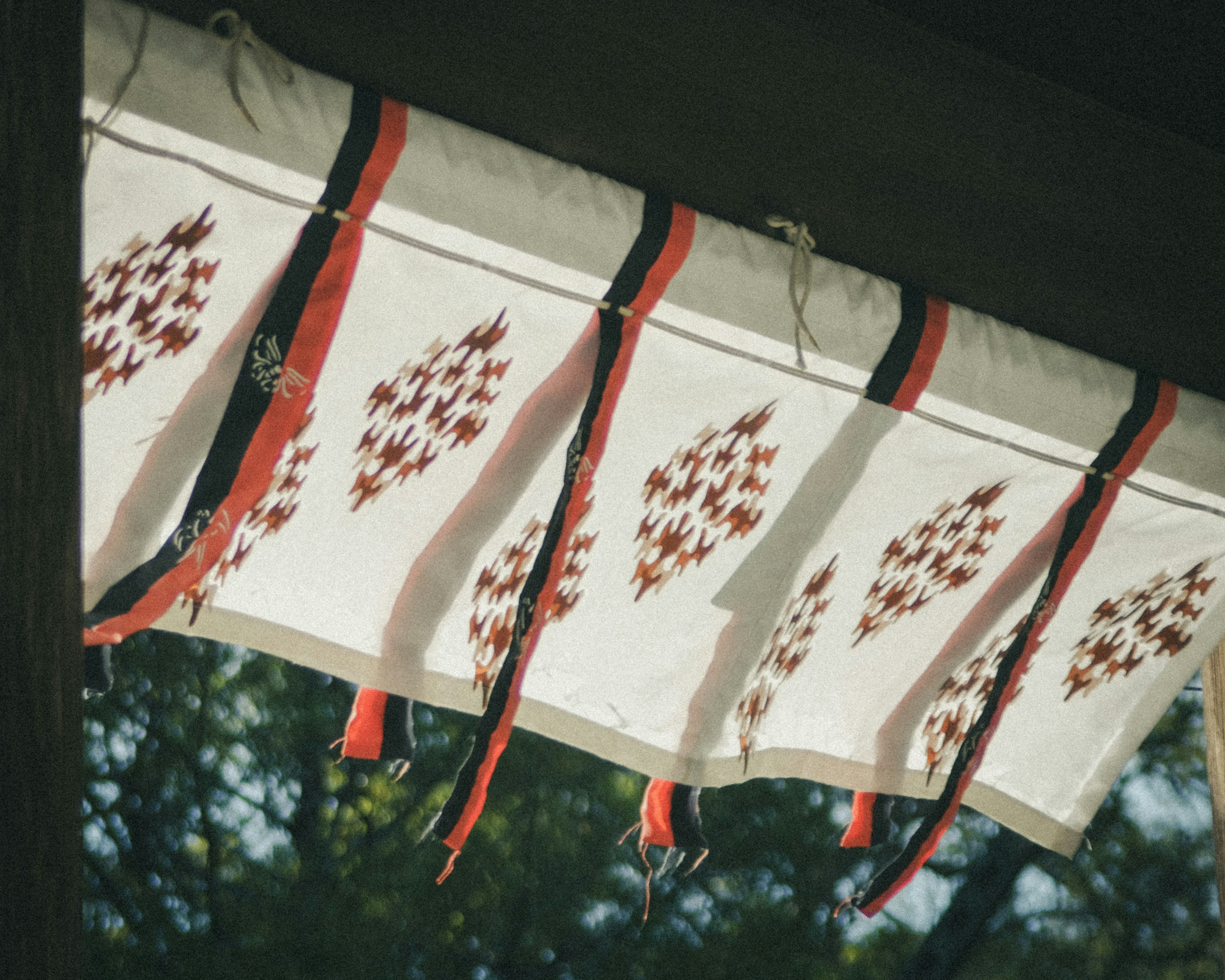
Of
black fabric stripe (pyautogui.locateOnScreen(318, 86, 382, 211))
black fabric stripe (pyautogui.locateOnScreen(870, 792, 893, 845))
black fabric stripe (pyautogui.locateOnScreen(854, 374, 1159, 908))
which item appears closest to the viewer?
black fabric stripe (pyautogui.locateOnScreen(318, 86, 382, 211))

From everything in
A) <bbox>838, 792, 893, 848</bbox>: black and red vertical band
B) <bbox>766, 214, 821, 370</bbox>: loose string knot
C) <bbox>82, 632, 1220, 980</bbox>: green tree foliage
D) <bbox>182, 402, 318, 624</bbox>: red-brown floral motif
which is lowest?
<bbox>82, 632, 1220, 980</bbox>: green tree foliage

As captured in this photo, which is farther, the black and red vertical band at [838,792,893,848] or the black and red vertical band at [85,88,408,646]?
the black and red vertical band at [838,792,893,848]

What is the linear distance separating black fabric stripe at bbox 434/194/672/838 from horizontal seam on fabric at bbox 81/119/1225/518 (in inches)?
1.6

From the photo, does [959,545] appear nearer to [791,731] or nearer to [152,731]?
[791,731]

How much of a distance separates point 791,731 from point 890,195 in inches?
42.3

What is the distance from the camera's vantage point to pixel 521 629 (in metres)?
1.47

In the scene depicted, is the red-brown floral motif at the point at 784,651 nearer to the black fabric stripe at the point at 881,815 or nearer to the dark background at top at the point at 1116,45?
the black fabric stripe at the point at 881,815

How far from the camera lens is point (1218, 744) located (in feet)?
6.77

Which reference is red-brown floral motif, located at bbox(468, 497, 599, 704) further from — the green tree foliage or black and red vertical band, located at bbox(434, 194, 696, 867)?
the green tree foliage

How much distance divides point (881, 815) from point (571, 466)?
3.65 ft

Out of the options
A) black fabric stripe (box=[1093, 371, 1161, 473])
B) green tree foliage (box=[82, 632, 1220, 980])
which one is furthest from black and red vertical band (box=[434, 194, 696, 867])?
green tree foliage (box=[82, 632, 1220, 980])

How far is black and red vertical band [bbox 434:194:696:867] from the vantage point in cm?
141

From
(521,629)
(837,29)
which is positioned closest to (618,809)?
(521,629)

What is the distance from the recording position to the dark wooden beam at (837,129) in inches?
49.0
